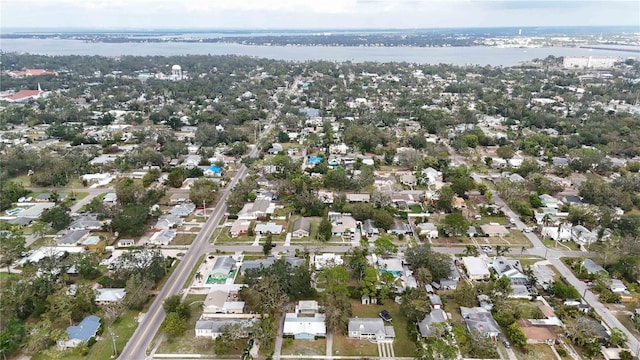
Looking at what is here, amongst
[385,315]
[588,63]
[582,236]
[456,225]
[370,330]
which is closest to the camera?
→ [370,330]

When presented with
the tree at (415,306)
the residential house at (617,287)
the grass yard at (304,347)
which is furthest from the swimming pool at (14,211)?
the residential house at (617,287)

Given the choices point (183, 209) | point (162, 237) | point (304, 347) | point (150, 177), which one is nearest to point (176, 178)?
point (150, 177)

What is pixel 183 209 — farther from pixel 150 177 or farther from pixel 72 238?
pixel 72 238

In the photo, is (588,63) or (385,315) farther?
(588,63)

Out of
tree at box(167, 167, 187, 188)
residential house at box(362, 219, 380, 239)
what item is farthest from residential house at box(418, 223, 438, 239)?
tree at box(167, 167, 187, 188)

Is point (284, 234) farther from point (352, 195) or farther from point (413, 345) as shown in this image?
point (413, 345)

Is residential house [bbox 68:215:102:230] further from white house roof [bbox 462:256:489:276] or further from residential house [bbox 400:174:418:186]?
residential house [bbox 400:174:418:186]

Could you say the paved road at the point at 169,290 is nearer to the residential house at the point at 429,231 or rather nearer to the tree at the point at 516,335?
the residential house at the point at 429,231

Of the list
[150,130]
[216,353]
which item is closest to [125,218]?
[216,353]
